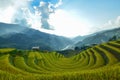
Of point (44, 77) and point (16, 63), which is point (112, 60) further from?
point (44, 77)

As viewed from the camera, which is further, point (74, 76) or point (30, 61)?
point (30, 61)

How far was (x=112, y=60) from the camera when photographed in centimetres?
8081

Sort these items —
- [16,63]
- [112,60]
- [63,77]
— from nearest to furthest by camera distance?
[63,77]
[112,60]
[16,63]

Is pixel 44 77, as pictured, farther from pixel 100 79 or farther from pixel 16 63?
pixel 16 63

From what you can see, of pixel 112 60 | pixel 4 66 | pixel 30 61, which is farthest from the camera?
pixel 30 61

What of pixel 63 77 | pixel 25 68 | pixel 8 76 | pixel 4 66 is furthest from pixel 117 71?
pixel 25 68

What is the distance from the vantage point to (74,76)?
36344mm

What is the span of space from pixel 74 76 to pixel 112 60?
46358 mm

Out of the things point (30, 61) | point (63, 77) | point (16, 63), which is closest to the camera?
point (63, 77)

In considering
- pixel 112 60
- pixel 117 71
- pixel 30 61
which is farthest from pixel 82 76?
pixel 30 61

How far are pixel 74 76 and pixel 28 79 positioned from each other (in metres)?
6.01

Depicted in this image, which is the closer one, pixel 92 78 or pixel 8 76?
pixel 92 78

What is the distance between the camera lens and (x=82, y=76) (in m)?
35.9

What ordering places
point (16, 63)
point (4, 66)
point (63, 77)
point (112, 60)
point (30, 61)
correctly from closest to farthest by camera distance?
point (63, 77), point (4, 66), point (112, 60), point (16, 63), point (30, 61)
